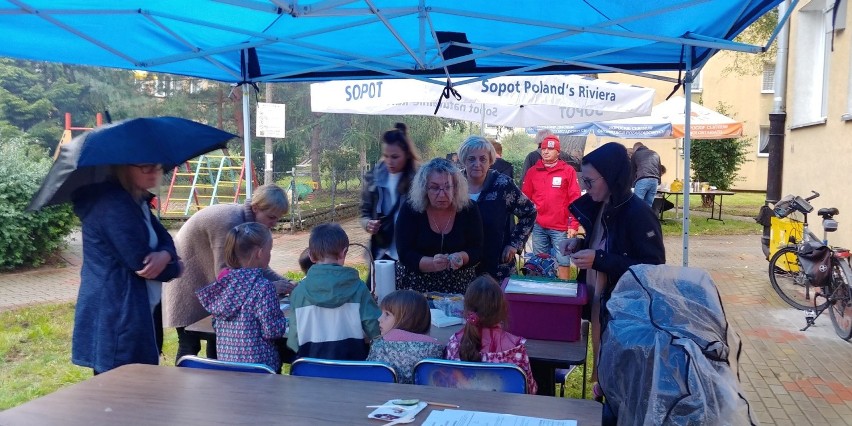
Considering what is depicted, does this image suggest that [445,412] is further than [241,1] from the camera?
No

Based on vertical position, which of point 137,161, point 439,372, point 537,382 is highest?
point 137,161

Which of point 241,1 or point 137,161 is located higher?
point 241,1

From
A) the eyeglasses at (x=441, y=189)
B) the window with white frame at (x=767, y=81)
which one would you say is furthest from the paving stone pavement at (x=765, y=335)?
the window with white frame at (x=767, y=81)

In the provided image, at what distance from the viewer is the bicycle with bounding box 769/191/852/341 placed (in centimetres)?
627

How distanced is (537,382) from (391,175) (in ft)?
7.06

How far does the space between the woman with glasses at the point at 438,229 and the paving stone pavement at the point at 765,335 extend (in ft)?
7.37

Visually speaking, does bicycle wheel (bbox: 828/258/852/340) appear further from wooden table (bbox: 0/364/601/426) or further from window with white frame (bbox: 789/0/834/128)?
wooden table (bbox: 0/364/601/426)

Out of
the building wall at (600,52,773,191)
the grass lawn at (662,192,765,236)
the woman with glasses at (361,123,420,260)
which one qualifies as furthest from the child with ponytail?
the building wall at (600,52,773,191)

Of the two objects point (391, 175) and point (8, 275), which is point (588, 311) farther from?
point (8, 275)

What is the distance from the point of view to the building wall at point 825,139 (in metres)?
8.38

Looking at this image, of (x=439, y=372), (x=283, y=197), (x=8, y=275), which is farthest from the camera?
(x=8, y=275)

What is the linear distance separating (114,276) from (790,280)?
8.32 meters

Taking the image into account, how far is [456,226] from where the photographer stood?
4.08m

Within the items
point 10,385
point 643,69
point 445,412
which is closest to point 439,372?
point 445,412
